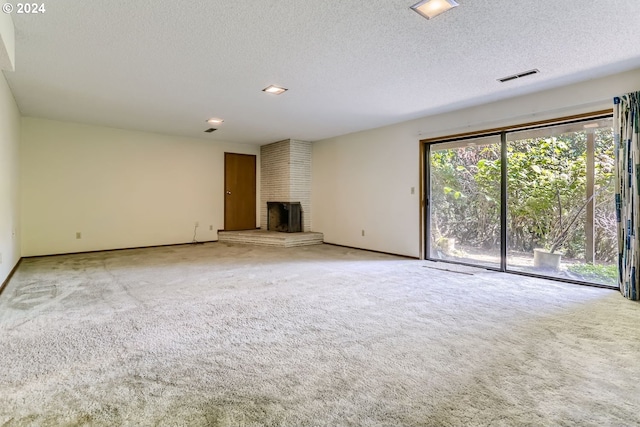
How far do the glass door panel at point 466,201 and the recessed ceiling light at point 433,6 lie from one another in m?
2.82

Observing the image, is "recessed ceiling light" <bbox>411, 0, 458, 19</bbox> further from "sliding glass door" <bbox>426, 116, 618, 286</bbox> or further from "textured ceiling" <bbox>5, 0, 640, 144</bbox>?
"sliding glass door" <bbox>426, 116, 618, 286</bbox>

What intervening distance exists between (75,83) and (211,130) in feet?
8.84

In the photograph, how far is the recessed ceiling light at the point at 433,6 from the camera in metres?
2.17

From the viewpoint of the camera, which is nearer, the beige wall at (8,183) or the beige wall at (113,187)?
the beige wall at (8,183)

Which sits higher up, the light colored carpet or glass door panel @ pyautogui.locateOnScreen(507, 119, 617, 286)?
glass door panel @ pyautogui.locateOnScreen(507, 119, 617, 286)

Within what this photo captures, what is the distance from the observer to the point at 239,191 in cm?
771

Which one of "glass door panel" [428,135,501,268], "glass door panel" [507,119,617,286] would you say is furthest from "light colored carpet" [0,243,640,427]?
"glass door panel" [428,135,501,268]

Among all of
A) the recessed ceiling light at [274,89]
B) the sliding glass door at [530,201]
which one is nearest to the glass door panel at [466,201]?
the sliding glass door at [530,201]

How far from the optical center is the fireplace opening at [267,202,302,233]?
285 inches

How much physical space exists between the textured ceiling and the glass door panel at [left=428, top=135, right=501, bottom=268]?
2.46 feet

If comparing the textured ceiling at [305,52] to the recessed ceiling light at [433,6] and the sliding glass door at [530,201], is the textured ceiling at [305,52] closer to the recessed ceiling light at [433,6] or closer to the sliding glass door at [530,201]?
the recessed ceiling light at [433,6]

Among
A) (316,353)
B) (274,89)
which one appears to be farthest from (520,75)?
(316,353)

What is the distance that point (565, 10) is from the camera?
2.26m

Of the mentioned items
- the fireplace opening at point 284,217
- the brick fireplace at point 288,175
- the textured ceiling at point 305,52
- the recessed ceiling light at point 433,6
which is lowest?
the fireplace opening at point 284,217
